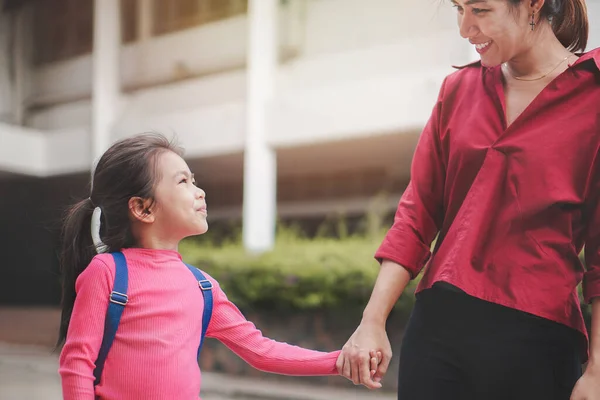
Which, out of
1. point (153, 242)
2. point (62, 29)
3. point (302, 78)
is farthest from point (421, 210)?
point (62, 29)

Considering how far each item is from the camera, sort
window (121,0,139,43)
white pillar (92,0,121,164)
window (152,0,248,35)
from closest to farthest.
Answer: window (152,0,248,35)
white pillar (92,0,121,164)
window (121,0,139,43)

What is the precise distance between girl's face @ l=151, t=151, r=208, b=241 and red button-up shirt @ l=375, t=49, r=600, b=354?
53cm

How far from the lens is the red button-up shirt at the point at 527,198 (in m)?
1.29

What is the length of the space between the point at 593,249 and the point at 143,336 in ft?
2.96

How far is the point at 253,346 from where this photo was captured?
1661 mm

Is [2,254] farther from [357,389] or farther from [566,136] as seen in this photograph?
[566,136]

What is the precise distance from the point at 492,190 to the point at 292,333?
453cm

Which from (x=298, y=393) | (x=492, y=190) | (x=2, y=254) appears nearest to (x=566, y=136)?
(x=492, y=190)

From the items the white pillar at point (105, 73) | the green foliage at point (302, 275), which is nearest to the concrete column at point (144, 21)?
the white pillar at point (105, 73)

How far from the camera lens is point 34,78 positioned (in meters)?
12.7

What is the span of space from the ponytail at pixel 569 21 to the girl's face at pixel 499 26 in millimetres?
52

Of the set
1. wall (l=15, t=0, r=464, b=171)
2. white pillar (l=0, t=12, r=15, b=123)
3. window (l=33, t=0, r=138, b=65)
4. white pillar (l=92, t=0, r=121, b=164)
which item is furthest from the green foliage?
white pillar (l=0, t=12, r=15, b=123)

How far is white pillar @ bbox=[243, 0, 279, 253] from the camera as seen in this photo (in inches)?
347

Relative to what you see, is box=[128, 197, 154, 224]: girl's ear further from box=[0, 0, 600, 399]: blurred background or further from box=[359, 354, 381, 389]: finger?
box=[0, 0, 600, 399]: blurred background
